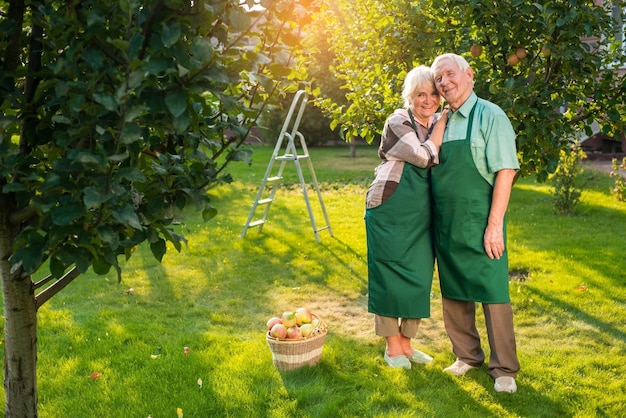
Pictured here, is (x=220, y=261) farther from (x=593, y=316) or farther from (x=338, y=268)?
(x=593, y=316)

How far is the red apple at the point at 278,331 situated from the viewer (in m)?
4.25

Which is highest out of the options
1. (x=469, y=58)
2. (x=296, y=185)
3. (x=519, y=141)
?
(x=469, y=58)

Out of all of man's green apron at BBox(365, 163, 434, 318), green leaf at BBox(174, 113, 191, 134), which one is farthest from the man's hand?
green leaf at BBox(174, 113, 191, 134)

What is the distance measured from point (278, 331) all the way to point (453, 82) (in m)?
1.94

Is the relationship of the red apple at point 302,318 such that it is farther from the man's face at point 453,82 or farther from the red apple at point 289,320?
the man's face at point 453,82

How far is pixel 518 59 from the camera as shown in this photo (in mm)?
4684

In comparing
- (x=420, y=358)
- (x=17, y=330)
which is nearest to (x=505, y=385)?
(x=420, y=358)

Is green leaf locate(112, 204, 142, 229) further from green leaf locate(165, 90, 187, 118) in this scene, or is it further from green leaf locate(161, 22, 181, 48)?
green leaf locate(161, 22, 181, 48)

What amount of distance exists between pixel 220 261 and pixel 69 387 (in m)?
3.43

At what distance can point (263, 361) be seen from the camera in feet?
14.6

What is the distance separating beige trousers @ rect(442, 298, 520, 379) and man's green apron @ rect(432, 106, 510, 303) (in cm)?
12

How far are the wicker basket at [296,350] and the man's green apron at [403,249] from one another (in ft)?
1.48

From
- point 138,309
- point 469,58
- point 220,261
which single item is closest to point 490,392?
point 469,58

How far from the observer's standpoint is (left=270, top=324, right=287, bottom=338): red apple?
4.25 metres
